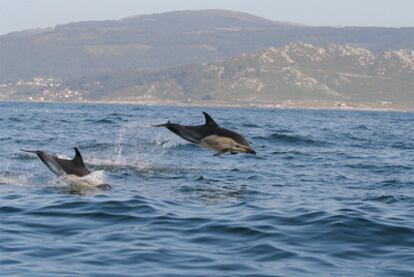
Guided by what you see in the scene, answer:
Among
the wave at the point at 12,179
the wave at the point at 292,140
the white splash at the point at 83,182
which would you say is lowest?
the wave at the point at 292,140

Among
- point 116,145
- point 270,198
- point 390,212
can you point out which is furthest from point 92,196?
point 116,145

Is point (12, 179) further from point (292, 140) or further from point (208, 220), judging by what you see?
point (292, 140)

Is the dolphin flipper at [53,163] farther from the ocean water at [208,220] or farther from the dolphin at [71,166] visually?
the ocean water at [208,220]

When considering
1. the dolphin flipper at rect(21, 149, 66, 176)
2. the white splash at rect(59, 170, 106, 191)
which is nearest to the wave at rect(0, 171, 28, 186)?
the dolphin flipper at rect(21, 149, 66, 176)

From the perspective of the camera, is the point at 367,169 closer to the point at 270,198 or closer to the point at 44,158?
the point at 270,198

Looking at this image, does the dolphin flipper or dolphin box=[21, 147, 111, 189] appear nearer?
dolphin box=[21, 147, 111, 189]

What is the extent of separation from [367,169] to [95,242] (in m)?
15.4

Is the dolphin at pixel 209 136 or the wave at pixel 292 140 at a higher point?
the dolphin at pixel 209 136

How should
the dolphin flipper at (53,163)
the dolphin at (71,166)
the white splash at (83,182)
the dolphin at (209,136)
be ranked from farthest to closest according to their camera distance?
the dolphin at (209,136)
the dolphin flipper at (53,163)
the dolphin at (71,166)
the white splash at (83,182)

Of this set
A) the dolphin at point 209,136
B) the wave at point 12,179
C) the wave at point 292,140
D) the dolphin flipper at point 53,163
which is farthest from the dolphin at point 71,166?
the wave at point 292,140

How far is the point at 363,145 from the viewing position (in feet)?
130

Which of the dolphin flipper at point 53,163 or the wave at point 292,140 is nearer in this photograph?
the dolphin flipper at point 53,163

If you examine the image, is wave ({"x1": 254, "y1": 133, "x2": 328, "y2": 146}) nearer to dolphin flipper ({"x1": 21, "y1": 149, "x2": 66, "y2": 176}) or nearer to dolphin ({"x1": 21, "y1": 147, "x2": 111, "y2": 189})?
dolphin flipper ({"x1": 21, "y1": 149, "x2": 66, "y2": 176})

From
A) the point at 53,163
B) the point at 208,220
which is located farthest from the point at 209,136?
the point at 208,220
